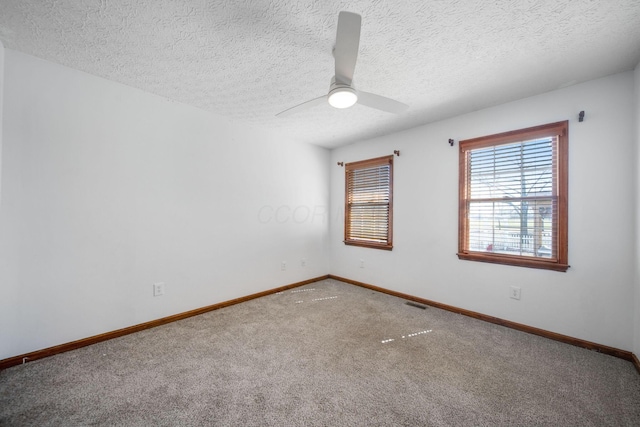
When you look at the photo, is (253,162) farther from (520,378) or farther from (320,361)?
(520,378)

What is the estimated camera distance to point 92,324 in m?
2.26

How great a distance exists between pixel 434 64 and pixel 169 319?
359 cm

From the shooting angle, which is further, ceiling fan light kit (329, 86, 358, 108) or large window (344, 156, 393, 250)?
large window (344, 156, 393, 250)

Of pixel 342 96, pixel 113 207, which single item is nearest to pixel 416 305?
pixel 342 96

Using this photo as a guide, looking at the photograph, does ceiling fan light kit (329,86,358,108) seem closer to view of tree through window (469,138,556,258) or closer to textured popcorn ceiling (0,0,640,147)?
textured popcorn ceiling (0,0,640,147)

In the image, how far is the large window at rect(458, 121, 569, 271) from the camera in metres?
2.44

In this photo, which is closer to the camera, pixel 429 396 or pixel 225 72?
pixel 429 396

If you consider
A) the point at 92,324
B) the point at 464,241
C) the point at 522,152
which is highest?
the point at 522,152

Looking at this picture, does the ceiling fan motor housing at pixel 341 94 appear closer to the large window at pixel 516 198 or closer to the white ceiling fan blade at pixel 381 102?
the white ceiling fan blade at pixel 381 102

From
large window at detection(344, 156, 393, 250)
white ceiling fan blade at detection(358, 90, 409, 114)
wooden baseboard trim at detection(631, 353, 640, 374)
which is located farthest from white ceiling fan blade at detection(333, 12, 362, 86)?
wooden baseboard trim at detection(631, 353, 640, 374)

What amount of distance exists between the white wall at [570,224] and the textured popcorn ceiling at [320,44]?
0.90 ft

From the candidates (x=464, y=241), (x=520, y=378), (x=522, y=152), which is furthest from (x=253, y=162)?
(x=520, y=378)

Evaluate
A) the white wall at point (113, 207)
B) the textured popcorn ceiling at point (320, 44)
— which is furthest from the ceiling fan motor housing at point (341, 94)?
the white wall at point (113, 207)

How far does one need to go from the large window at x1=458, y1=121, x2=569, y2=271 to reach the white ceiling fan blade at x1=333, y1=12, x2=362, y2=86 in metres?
2.12
